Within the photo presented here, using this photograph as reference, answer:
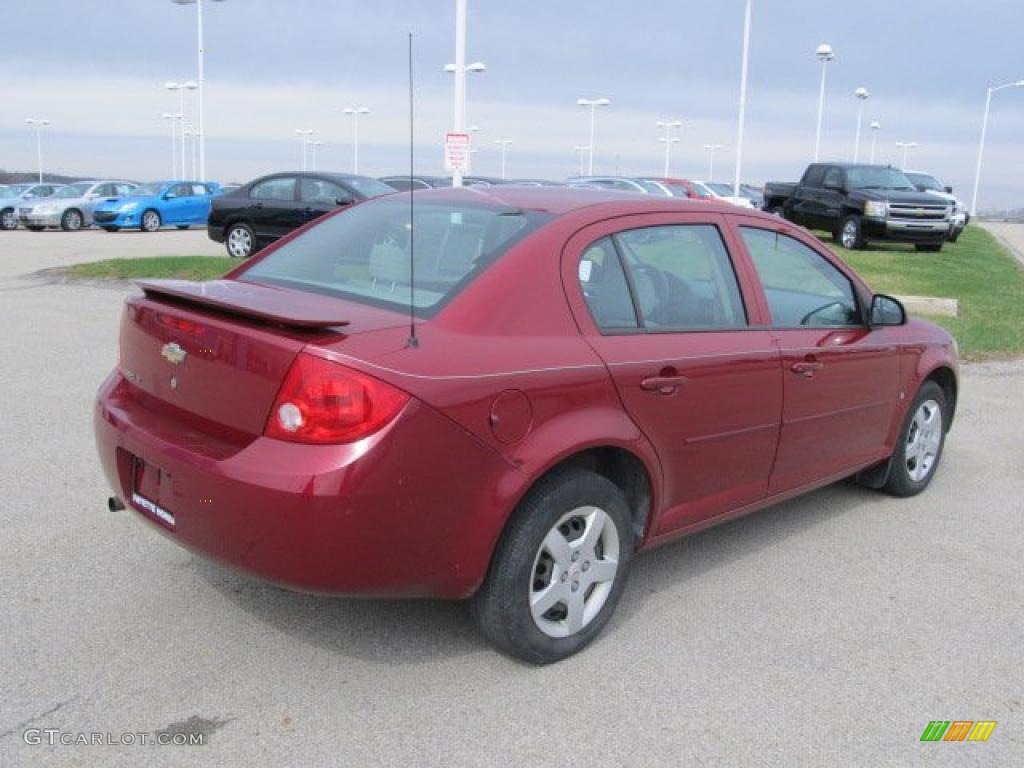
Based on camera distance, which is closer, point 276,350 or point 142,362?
point 276,350

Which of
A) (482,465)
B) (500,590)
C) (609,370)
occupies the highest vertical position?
(609,370)

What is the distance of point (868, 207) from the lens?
21.5 m

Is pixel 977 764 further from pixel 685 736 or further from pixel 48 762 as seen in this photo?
pixel 48 762

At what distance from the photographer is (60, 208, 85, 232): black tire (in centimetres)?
3089

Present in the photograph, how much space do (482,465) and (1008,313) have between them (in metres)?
12.5

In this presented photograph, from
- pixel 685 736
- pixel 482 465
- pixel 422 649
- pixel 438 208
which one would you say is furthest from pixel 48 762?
pixel 438 208

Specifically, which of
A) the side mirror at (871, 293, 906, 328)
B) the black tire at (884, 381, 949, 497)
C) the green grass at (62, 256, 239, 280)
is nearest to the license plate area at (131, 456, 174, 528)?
the side mirror at (871, 293, 906, 328)

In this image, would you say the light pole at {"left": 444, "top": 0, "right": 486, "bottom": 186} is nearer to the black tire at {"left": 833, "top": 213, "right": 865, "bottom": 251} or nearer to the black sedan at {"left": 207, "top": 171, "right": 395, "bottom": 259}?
the black sedan at {"left": 207, "top": 171, "right": 395, "bottom": 259}

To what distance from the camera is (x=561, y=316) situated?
3.47m

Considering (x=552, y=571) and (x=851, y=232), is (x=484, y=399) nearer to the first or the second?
(x=552, y=571)

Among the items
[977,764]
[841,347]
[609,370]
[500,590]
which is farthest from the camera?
[841,347]

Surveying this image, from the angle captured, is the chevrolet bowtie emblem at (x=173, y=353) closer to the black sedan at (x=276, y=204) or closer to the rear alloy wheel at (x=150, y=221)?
the black sedan at (x=276, y=204)

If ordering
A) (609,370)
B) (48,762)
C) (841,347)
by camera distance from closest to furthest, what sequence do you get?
(48,762)
(609,370)
(841,347)

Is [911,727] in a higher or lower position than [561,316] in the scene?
lower
